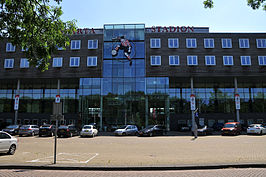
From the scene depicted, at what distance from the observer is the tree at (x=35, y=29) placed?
820cm

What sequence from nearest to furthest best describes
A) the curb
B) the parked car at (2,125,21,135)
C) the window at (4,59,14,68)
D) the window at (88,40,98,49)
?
the curb
the parked car at (2,125,21,135)
the window at (88,40,98,49)
the window at (4,59,14,68)

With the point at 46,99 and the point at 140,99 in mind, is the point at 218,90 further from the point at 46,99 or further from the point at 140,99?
the point at 46,99

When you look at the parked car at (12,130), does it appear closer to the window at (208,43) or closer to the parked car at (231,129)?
the parked car at (231,129)

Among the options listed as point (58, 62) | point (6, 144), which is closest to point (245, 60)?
point (58, 62)

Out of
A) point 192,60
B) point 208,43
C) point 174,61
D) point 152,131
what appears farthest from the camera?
point 208,43

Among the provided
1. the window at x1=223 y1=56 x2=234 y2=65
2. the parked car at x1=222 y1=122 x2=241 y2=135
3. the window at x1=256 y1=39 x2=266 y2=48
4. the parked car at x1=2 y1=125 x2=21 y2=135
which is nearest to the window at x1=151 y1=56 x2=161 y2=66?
the window at x1=223 y1=56 x2=234 y2=65

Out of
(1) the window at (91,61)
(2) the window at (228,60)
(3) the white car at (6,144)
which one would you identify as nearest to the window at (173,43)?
(2) the window at (228,60)

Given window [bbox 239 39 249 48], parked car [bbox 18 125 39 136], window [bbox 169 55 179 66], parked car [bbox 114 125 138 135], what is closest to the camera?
parked car [bbox 18 125 39 136]

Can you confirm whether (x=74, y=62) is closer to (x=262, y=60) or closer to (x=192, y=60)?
(x=192, y=60)

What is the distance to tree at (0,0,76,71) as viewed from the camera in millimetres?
8195

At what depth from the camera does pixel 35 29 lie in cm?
872

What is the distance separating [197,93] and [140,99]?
13.1m

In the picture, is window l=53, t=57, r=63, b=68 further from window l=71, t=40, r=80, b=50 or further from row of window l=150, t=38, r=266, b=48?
row of window l=150, t=38, r=266, b=48

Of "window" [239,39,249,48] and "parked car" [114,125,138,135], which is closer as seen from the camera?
"parked car" [114,125,138,135]
